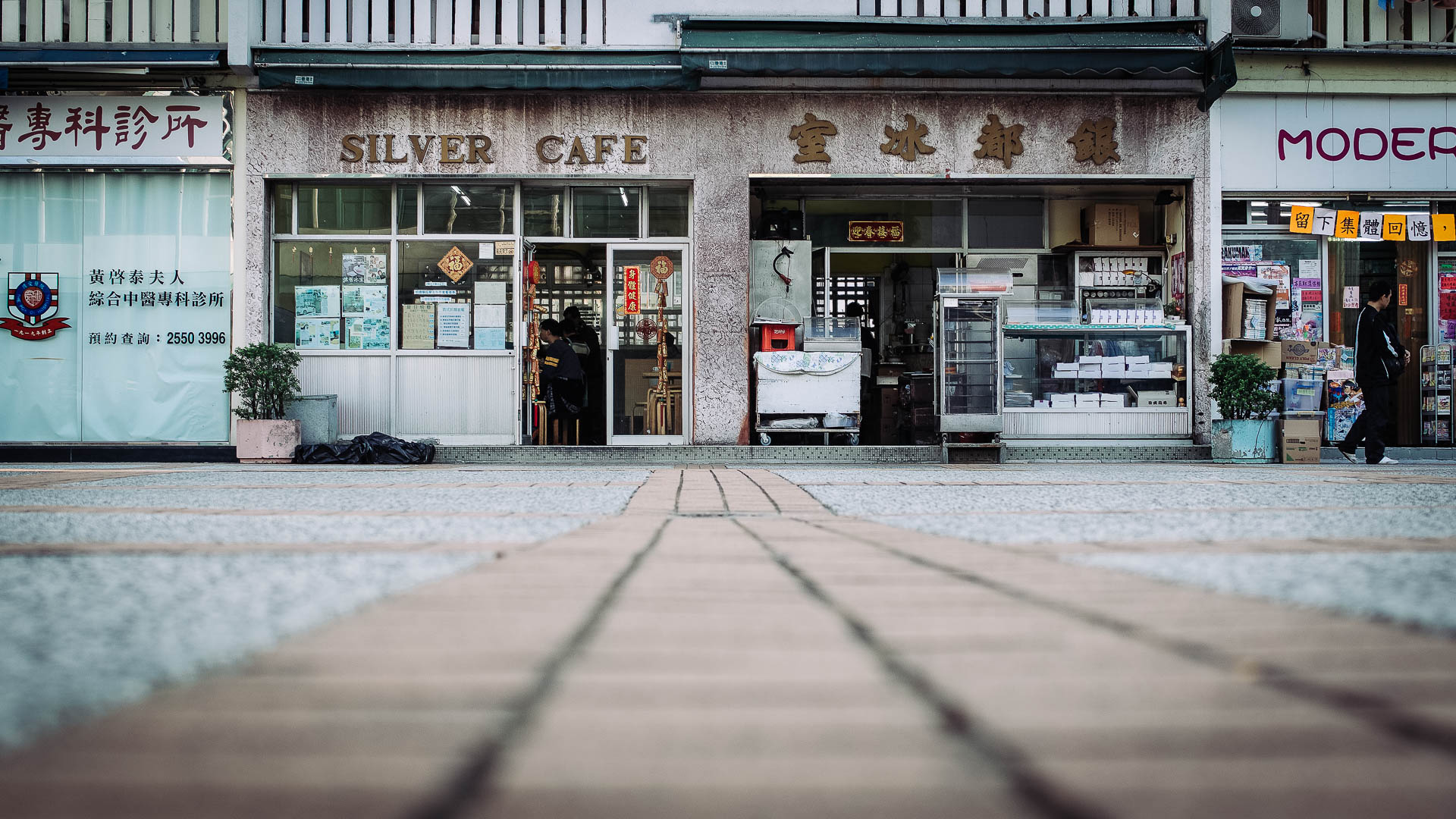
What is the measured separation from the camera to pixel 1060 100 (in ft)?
32.0

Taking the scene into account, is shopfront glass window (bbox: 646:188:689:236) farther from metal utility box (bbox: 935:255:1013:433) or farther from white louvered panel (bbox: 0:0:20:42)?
white louvered panel (bbox: 0:0:20:42)

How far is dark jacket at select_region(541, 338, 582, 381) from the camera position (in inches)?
397

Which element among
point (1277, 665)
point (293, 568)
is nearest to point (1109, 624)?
point (1277, 665)

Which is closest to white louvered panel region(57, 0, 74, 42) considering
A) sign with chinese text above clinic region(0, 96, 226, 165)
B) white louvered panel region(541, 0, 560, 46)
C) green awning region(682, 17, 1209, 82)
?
sign with chinese text above clinic region(0, 96, 226, 165)

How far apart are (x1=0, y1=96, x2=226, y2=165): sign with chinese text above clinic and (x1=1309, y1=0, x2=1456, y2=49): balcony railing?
11.0 m

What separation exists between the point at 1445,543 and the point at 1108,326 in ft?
25.3

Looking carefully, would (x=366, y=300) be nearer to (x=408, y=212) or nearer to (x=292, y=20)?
(x=408, y=212)

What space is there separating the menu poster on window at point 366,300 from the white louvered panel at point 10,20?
4023mm

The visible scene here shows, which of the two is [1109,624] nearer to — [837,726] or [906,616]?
[906,616]

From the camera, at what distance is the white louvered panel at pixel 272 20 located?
9500 mm

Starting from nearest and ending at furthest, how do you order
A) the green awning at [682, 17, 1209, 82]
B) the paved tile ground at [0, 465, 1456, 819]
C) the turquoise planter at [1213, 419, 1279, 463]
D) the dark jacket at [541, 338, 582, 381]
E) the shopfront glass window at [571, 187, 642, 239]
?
the paved tile ground at [0, 465, 1456, 819] → the turquoise planter at [1213, 419, 1279, 463] → the green awning at [682, 17, 1209, 82] → the shopfront glass window at [571, 187, 642, 239] → the dark jacket at [541, 338, 582, 381]

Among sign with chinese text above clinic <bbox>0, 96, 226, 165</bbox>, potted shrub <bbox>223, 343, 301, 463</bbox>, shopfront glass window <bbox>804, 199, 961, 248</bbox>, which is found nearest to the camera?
potted shrub <bbox>223, 343, 301, 463</bbox>

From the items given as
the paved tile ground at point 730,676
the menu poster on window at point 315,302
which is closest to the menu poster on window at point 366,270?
the menu poster on window at point 315,302

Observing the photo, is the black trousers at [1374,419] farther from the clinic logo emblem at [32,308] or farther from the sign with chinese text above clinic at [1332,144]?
the clinic logo emblem at [32,308]
